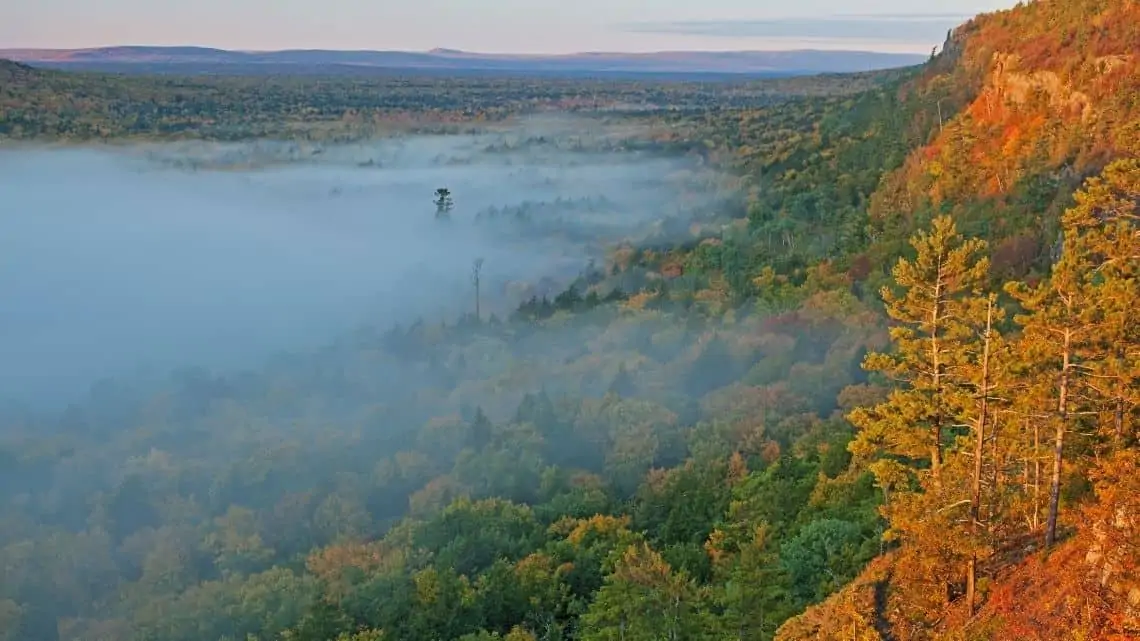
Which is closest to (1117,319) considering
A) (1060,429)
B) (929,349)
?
(1060,429)

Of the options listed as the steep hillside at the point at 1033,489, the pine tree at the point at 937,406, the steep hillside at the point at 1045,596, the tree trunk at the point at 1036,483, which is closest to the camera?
the steep hillside at the point at 1045,596

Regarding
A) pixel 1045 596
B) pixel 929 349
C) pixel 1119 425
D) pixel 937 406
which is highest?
pixel 929 349

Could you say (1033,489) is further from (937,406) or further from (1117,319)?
(1117,319)

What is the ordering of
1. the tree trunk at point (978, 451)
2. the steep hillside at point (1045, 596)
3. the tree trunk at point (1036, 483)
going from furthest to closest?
the tree trunk at point (1036, 483), the tree trunk at point (978, 451), the steep hillside at point (1045, 596)

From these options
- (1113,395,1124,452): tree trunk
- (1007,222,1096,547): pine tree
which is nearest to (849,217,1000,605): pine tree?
(1007,222,1096,547): pine tree

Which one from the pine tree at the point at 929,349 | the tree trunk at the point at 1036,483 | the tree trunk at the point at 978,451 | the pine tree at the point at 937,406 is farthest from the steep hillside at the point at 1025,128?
the tree trunk at the point at 978,451

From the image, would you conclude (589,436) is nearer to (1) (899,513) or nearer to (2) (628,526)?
(2) (628,526)

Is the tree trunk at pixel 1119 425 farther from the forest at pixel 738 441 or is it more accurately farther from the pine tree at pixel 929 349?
the pine tree at pixel 929 349

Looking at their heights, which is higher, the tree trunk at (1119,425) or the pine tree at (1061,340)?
the pine tree at (1061,340)

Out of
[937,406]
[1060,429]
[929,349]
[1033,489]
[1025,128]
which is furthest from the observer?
[1025,128]
